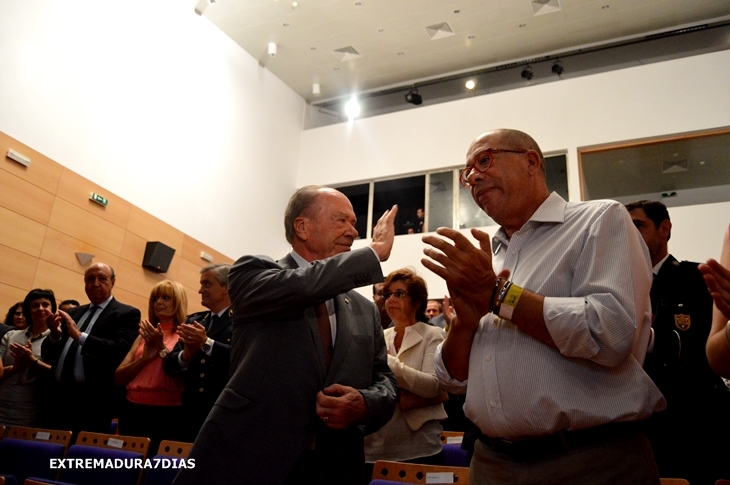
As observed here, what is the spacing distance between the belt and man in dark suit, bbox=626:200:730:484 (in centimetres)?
81

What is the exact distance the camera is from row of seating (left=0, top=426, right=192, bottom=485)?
8.04ft

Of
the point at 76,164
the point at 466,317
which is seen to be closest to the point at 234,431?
the point at 466,317

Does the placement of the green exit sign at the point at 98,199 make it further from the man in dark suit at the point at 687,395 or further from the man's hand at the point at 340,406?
the man in dark suit at the point at 687,395

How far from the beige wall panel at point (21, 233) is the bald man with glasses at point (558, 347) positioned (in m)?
5.02

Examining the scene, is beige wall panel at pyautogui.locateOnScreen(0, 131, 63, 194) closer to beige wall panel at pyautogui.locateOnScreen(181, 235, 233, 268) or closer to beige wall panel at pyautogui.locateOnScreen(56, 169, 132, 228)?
beige wall panel at pyautogui.locateOnScreen(56, 169, 132, 228)

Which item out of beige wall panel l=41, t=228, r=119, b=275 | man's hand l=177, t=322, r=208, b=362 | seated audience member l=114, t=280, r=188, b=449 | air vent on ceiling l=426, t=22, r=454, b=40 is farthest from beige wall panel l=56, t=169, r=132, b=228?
air vent on ceiling l=426, t=22, r=454, b=40

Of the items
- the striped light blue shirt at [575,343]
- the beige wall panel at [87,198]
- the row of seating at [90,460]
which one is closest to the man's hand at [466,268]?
the striped light blue shirt at [575,343]

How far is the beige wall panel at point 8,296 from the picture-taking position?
5.02 m

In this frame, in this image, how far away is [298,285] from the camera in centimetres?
162

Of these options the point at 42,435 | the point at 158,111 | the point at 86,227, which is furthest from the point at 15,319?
the point at 158,111

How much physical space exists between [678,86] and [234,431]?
8.16m

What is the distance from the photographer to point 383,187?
30.9ft

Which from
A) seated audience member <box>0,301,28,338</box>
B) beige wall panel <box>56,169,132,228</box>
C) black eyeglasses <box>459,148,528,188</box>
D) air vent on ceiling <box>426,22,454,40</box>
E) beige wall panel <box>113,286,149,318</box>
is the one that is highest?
air vent on ceiling <box>426,22,454,40</box>

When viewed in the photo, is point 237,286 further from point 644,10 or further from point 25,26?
point 644,10
